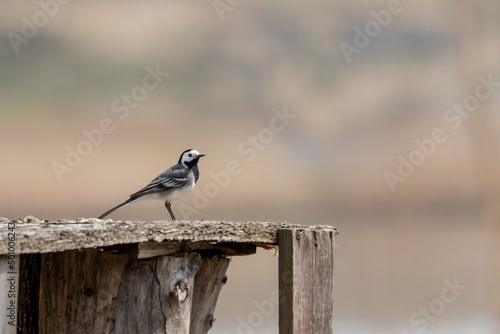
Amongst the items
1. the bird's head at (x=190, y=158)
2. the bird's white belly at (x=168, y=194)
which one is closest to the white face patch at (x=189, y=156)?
the bird's head at (x=190, y=158)

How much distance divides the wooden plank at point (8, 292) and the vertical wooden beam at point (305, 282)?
139 cm

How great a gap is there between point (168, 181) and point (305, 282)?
4.38 m

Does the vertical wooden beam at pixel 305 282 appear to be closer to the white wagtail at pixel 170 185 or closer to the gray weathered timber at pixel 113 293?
the gray weathered timber at pixel 113 293

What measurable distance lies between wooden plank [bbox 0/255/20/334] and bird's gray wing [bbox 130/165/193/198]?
4741 millimetres

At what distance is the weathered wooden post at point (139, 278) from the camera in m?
3.66

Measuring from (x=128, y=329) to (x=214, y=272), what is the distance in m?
0.68

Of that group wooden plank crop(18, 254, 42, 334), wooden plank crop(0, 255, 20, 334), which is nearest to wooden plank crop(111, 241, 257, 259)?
wooden plank crop(18, 254, 42, 334)

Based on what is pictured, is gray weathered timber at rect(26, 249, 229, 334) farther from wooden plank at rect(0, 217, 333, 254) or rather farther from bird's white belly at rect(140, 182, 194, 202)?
bird's white belly at rect(140, 182, 194, 202)

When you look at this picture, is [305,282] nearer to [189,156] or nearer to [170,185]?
[170,185]

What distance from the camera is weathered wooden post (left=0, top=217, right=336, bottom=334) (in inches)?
144

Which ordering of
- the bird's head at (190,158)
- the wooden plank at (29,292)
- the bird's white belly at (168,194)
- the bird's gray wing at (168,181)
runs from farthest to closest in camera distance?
the bird's head at (190,158) < the bird's white belly at (168,194) < the bird's gray wing at (168,181) < the wooden plank at (29,292)

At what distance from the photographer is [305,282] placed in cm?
401

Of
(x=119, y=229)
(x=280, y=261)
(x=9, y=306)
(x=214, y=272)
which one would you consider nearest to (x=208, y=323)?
(x=214, y=272)

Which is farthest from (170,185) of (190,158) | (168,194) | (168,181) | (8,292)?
(8,292)
